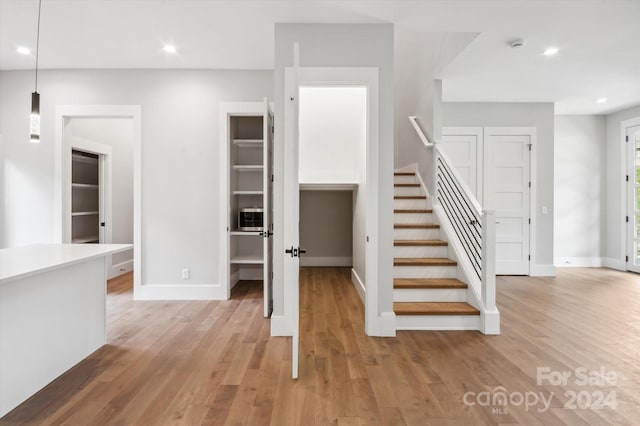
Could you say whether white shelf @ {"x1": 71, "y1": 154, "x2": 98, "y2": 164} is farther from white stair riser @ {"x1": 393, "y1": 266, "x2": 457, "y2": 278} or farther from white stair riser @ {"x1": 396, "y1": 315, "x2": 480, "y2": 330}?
white stair riser @ {"x1": 396, "y1": 315, "x2": 480, "y2": 330}

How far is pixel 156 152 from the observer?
4367mm

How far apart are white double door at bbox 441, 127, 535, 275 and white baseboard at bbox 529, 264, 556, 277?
0.08 m

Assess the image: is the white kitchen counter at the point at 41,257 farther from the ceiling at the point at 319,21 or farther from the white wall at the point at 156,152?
the ceiling at the point at 319,21

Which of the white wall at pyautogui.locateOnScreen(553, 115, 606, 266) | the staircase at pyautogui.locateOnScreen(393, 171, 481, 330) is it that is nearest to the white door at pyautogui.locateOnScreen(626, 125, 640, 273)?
the white wall at pyautogui.locateOnScreen(553, 115, 606, 266)

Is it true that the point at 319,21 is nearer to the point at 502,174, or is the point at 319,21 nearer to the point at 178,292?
the point at 178,292

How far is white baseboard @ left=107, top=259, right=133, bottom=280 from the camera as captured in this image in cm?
546

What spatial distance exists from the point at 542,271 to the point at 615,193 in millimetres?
2141

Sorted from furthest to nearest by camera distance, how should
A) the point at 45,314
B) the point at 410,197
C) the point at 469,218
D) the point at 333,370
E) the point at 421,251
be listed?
the point at 410,197, the point at 421,251, the point at 469,218, the point at 333,370, the point at 45,314

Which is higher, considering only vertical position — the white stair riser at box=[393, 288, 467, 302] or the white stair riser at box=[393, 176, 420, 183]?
the white stair riser at box=[393, 176, 420, 183]

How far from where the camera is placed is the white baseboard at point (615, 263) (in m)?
6.03

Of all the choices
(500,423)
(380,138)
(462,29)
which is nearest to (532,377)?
(500,423)

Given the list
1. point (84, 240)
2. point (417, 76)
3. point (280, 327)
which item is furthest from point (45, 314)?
point (417, 76)

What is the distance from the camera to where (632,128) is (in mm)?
5930

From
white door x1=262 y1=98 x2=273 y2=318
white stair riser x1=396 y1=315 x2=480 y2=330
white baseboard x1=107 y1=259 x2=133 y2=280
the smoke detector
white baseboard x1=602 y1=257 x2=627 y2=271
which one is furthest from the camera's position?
white baseboard x1=602 y1=257 x2=627 y2=271
